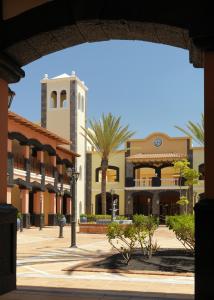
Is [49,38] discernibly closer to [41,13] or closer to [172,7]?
[41,13]

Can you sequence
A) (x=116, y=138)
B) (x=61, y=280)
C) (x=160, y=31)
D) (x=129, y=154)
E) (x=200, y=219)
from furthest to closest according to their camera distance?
(x=129, y=154) < (x=116, y=138) < (x=61, y=280) < (x=160, y=31) < (x=200, y=219)

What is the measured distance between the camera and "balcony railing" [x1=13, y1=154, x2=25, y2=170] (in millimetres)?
35406

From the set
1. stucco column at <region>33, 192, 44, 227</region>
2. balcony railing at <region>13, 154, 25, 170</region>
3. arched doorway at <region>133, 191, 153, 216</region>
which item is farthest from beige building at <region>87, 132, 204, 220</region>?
balcony railing at <region>13, 154, 25, 170</region>

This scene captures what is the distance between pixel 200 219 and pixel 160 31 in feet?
8.87

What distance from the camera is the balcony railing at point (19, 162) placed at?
35406 mm

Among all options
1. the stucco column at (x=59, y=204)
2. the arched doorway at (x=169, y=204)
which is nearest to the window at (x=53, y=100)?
the stucco column at (x=59, y=204)

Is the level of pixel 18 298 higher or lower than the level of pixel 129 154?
lower

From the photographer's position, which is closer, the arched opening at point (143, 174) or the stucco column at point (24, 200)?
the stucco column at point (24, 200)

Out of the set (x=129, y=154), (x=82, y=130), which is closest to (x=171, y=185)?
(x=129, y=154)

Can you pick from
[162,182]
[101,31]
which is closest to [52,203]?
[162,182]

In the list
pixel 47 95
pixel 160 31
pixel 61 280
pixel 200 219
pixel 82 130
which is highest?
pixel 47 95

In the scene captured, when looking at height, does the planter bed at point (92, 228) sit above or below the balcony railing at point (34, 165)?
below

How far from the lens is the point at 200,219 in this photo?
598 cm

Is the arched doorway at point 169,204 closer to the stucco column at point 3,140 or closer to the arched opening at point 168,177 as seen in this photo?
the arched opening at point 168,177
